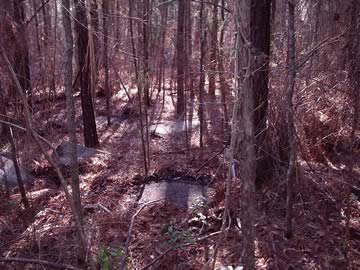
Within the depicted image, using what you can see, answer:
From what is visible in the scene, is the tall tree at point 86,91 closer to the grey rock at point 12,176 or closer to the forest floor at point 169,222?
the forest floor at point 169,222

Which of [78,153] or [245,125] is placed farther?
[78,153]

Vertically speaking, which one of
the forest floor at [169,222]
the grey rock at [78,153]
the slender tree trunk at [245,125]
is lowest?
the forest floor at [169,222]

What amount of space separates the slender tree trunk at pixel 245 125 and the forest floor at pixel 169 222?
35cm

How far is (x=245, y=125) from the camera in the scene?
2.48 meters

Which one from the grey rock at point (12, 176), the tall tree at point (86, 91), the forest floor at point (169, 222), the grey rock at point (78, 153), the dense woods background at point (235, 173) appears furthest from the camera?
the tall tree at point (86, 91)

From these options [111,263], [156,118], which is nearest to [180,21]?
[156,118]

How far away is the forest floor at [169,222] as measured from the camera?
3.55m

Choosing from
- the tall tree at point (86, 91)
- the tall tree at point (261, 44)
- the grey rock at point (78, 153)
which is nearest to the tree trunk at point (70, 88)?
the tall tree at point (261, 44)

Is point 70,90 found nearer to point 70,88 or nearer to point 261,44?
point 70,88

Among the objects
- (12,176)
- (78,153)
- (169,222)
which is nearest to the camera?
(169,222)

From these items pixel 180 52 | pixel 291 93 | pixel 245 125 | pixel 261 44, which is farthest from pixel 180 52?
pixel 245 125

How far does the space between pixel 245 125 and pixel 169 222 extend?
220 centimetres

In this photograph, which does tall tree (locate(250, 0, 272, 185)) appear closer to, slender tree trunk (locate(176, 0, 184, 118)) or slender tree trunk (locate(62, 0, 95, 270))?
slender tree trunk (locate(62, 0, 95, 270))

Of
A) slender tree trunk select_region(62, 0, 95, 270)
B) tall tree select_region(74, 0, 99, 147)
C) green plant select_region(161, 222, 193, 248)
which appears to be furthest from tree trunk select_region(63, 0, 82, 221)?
tall tree select_region(74, 0, 99, 147)
